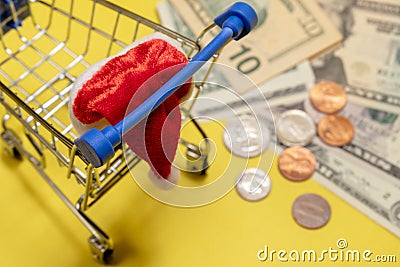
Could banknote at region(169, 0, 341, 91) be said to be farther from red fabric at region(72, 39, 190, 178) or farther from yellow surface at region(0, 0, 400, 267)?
red fabric at region(72, 39, 190, 178)

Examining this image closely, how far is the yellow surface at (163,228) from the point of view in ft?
2.27

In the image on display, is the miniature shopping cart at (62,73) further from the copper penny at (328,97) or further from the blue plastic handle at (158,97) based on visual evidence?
the copper penny at (328,97)

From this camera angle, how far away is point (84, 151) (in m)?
0.45

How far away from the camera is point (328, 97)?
2.65 ft

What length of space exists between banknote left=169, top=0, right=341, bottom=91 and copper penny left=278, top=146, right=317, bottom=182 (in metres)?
0.13

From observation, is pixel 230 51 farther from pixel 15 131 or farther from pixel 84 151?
pixel 84 151

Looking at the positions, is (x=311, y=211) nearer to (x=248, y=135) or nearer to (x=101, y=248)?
(x=248, y=135)

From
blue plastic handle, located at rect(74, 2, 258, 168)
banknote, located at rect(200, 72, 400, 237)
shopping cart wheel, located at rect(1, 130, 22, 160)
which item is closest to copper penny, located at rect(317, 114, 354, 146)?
banknote, located at rect(200, 72, 400, 237)

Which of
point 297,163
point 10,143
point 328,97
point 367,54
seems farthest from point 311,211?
point 10,143

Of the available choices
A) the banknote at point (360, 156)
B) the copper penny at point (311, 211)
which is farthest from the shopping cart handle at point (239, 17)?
the copper penny at point (311, 211)

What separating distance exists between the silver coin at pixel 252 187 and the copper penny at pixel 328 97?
15 centimetres

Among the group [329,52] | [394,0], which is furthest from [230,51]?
[394,0]

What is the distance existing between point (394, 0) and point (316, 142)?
12.4 inches

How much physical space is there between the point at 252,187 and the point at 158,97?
1.01ft
